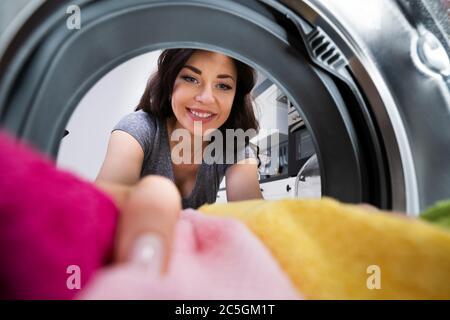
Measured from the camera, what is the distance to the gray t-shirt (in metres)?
1.23

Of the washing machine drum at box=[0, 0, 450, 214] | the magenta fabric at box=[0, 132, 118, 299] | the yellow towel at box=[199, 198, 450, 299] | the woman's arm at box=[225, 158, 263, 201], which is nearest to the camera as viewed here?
the magenta fabric at box=[0, 132, 118, 299]

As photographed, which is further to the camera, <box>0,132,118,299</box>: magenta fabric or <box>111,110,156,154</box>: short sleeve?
<box>111,110,156,154</box>: short sleeve

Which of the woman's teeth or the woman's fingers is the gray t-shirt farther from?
the woman's fingers

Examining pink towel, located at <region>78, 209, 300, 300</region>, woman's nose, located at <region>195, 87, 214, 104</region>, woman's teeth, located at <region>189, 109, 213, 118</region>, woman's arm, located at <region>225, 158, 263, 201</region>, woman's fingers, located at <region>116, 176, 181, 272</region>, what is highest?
woman's nose, located at <region>195, 87, 214, 104</region>

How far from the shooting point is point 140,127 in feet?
4.07

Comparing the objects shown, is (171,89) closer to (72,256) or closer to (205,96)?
(205,96)

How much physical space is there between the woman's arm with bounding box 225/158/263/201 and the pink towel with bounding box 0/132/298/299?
112cm

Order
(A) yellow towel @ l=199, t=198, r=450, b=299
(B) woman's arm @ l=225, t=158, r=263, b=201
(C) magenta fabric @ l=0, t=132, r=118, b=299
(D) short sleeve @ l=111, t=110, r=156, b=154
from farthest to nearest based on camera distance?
(B) woman's arm @ l=225, t=158, r=263, b=201 < (D) short sleeve @ l=111, t=110, r=156, b=154 < (A) yellow towel @ l=199, t=198, r=450, b=299 < (C) magenta fabric @ l=0, t=132, r=118, b=299

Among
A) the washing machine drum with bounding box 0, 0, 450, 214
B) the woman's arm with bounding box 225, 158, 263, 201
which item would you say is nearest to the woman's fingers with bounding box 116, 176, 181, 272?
the washing machine drum with bounding box 0, 0, 450, 214

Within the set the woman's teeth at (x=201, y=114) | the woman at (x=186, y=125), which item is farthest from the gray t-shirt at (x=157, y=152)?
the woman's teeth at (x=201, y=114)

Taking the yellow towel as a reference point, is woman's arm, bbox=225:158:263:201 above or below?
above

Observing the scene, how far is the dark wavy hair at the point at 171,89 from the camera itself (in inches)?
49.6

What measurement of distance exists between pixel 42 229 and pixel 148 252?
0.23 ft
